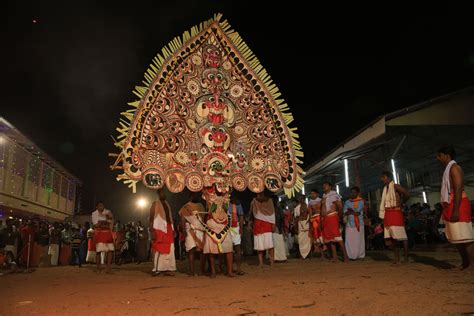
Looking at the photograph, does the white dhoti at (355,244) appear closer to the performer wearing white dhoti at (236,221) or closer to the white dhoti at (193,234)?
the performer wearing white dhoti at (236,221)

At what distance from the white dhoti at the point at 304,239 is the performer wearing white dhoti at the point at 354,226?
1.63m

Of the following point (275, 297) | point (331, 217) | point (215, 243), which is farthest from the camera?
point (331, 217)

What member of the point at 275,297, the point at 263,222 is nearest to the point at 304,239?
the point at 263,222

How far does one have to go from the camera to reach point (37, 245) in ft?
44.1

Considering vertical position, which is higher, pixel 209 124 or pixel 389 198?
pixel 209 124

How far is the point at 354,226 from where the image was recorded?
962 cm

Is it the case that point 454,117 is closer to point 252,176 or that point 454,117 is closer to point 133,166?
point 252,176

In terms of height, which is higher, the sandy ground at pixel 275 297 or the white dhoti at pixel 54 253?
the white dhoti at pixel 54 253

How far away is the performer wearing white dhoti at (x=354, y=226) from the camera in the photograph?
9.45 metres

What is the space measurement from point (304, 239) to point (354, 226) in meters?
1.95

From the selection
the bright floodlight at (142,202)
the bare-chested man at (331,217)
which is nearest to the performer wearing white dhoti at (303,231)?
the bare-chested man at (331,217)

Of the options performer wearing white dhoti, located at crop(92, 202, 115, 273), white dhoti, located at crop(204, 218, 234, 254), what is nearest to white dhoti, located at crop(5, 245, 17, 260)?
performer wearing white dhoti, located at crop(92, 202, 115, 273)

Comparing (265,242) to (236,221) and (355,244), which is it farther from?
(355,244)

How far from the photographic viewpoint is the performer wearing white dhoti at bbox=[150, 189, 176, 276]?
7.57 metres
